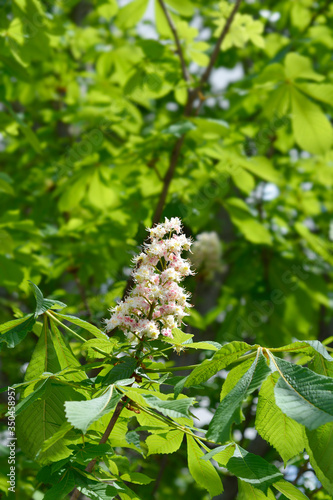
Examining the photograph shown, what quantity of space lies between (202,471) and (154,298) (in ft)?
1.28

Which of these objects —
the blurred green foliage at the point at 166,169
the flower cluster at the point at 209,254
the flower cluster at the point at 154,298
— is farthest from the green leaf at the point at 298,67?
the flower cluster at the point at 209,254

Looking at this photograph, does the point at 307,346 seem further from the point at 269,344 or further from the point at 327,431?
the point at 269,344

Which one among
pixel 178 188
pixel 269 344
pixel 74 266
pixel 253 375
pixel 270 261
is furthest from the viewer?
pixel 270 261

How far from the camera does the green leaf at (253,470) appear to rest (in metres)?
0.85

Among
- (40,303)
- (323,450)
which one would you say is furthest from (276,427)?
(40,303)

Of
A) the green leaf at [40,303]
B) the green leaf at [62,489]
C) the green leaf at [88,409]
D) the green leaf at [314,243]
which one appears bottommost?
the green leaf at [314,243]

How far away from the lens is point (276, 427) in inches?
36.6

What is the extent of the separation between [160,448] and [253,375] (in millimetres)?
324

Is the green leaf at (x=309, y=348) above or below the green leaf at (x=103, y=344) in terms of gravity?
below

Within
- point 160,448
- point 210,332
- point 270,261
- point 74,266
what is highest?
point 160,448

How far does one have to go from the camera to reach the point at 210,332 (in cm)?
376

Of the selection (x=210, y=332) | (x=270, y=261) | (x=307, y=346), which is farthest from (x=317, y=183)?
(x=307, y=346)

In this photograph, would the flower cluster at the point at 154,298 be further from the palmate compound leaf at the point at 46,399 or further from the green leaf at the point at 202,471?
the green leaf at the point at 202,471

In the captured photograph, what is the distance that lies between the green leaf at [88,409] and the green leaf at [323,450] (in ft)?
1.20
